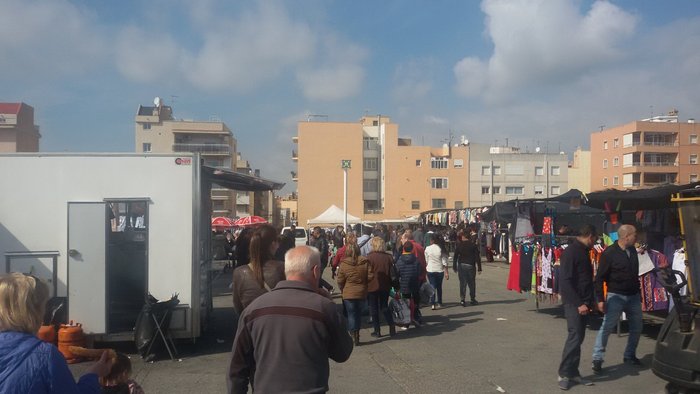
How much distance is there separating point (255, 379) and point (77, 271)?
6298 millimetres

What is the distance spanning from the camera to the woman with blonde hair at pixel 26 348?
2.57 meters

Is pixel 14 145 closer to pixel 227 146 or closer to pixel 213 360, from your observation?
pixel 227 146

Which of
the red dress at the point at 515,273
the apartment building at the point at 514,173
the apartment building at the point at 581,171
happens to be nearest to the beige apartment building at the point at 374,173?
the apartment building at the point at 514,173

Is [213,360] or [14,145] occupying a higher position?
[14,145]

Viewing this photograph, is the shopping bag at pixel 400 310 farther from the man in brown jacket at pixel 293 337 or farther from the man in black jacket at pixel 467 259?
the man in brown jacket at pixel 293 337

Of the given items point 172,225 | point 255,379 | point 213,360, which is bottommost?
point 213,360

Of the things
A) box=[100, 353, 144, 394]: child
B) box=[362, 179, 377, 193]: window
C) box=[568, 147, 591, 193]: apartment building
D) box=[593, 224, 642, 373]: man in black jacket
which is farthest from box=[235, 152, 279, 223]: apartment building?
box=[100, 353, 144, 394]: child

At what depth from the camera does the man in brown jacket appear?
3.36 meters

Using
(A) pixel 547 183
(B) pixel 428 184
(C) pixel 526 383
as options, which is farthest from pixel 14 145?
(A) pixel 547 183

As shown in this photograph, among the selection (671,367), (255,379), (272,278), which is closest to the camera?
(255,379)

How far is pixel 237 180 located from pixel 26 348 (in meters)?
8.08

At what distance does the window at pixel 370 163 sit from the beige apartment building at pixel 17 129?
36.7 metres

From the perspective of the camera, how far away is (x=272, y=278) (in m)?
6.20

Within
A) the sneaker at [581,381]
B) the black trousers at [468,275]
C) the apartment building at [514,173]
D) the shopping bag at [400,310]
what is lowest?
the sneaker at [581,381]
